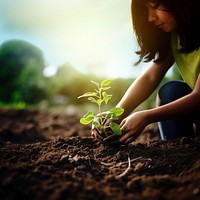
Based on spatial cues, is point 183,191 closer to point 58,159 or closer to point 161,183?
point 161,183

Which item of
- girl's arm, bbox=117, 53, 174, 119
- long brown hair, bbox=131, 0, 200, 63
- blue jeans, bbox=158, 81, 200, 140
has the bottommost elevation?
blue jeans, bbox=158, 81, 200, 140

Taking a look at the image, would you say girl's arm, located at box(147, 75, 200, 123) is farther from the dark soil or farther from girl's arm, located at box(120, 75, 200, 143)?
the dark soil

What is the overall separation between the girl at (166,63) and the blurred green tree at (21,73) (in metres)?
7.04

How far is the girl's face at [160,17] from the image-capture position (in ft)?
7.66

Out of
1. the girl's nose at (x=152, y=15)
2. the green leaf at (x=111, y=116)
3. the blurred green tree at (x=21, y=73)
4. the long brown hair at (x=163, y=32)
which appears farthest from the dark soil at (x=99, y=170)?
the blurred green tree at (x=21, y=73)

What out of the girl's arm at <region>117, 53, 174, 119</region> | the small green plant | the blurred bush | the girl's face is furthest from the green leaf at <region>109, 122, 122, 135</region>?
the blurred bush

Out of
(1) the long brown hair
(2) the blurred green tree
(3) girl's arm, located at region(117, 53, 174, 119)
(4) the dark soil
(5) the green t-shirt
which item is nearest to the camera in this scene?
(4) the dark soil

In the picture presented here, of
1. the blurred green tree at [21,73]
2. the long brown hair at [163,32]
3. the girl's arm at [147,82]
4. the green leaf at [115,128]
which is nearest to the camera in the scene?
the green leaf at [115,128]

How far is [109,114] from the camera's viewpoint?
225cm

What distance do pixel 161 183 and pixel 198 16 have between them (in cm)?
134

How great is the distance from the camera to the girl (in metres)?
2.24

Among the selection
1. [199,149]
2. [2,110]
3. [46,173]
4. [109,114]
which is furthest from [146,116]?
[2,110]

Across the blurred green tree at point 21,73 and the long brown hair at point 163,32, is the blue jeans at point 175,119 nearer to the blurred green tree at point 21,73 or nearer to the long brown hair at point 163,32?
the long brown hair at point 163,32

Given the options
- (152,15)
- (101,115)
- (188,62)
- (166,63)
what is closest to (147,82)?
(166,63)
